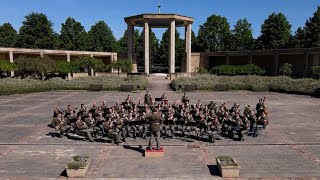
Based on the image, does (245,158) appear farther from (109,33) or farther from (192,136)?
(109,33)

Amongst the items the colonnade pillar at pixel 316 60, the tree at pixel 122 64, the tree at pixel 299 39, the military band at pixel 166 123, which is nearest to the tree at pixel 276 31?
the tree at pixel 299 39

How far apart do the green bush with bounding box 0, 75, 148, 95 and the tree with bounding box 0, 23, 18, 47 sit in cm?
4871

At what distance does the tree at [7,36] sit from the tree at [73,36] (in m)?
12.7

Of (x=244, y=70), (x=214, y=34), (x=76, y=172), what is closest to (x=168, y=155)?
(x=76, y=172)

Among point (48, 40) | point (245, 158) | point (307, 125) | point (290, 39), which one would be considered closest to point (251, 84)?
point (307, 125)

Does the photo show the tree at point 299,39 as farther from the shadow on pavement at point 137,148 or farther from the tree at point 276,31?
the shadow on pavement at point 137,148

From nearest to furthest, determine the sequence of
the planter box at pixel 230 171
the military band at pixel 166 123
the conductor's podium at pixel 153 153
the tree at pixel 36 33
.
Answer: the planter box at pixel 230 171 < the conductor's podium at pixel 153 153 < the military band at pixel 166 123 < the tree at pixel 36 33

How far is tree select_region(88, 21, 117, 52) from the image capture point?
286 ft

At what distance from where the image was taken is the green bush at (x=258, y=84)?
117ft

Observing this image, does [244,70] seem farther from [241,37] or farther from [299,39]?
[241,37]

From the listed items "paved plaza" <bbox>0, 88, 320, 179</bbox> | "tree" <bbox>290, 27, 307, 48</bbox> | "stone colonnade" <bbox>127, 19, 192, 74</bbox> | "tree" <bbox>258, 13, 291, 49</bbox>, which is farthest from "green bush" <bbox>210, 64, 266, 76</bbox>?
"paved plaza" <bbox>0, 88, 320, 179</bbox>

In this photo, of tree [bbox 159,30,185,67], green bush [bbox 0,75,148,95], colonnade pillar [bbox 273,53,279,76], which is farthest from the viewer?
tree [bbox 159,30,185,67]

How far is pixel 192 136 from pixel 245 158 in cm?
377

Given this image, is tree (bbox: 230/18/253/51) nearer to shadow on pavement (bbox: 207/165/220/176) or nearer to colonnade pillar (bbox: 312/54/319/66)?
colonnade pillar (bbox: 312/54/319/66)
